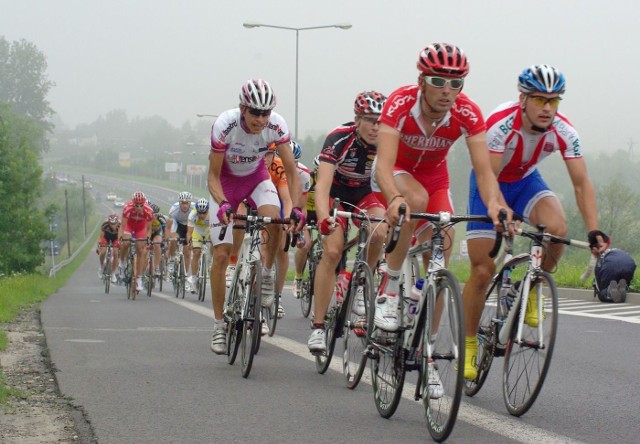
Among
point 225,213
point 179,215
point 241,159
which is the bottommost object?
point 179,215

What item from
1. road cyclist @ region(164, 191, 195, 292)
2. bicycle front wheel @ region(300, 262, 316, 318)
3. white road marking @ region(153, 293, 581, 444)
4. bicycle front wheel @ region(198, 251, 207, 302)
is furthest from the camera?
road cyclist @ region(164, 191, 195, 292)

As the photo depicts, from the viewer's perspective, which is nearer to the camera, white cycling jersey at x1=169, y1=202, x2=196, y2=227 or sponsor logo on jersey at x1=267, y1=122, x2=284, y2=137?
sponsor logo on jersey at x1=267, y1=122, x2=284, y2=137

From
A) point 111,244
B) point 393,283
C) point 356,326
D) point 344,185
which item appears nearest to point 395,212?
point 393,283

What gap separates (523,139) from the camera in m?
6.89

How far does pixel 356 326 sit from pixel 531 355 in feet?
4.83

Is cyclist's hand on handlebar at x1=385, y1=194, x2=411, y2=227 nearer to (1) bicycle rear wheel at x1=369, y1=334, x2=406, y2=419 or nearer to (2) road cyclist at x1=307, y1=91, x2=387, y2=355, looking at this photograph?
(1) bicycle rear wheel at x1=369, y1=334, x2=406, y2=419

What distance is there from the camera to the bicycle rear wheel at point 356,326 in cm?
719

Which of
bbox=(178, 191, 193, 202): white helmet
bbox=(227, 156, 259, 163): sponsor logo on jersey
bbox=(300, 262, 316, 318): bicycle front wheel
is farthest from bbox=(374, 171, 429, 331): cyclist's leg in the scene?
bbox=(178, 191, 193, 202): white helmet

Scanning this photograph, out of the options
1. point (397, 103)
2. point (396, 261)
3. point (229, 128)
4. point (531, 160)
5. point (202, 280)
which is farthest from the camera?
point (202, 280)

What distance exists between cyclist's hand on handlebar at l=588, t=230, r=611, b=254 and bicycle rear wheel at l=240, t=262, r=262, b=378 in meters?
2.77

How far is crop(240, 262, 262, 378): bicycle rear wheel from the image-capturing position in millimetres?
8031

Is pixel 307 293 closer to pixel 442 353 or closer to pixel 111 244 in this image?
pixel 442 353

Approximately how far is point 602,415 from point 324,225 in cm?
208

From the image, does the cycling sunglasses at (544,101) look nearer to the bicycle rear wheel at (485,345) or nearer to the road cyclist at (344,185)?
the bicycle rear wheel at (485,345)
